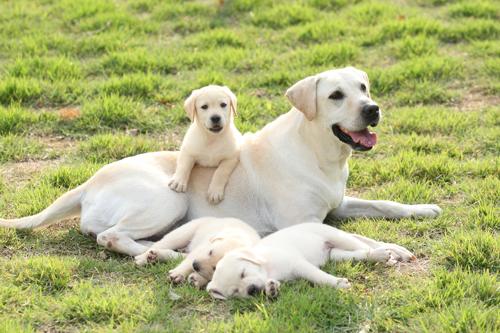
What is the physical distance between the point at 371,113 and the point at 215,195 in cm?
121

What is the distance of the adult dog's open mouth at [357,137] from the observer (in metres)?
5.56

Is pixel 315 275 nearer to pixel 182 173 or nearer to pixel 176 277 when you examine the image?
pixel 176 277

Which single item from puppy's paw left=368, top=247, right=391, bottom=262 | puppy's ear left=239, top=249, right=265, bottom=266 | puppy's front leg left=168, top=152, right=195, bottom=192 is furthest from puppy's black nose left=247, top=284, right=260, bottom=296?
puppy's front leg left=168, top=152, right=195, bottom=192

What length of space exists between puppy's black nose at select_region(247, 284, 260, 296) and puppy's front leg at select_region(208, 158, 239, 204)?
1314mm

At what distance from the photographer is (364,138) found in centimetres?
557

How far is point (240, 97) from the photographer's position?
830cm

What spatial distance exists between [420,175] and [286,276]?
2.26 meters

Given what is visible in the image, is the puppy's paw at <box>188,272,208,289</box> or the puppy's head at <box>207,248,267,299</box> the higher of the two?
the puppy's head at <box>207,248,267,299</box>

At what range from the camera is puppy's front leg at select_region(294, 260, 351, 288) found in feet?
15.7

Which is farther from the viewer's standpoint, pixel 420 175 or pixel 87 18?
pixel 87 18

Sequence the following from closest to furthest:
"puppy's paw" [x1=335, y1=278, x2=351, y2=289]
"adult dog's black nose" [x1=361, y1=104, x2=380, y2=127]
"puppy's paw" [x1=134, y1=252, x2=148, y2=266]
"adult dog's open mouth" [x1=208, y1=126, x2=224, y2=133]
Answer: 1. "puppy's paw" [x1=335, y1=278, x2=351, y2=289]
2. "puppy's paw" [x1=134, y1=252, x2=148, y2=266]
3. "adult dog's black nose" [x1=361, y1=104, x2=380, y2=127]
4. "adult dog's open mouth" [x1=208, y1=126, x2=224, y2=133]

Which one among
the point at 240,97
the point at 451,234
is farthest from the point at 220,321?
the point at 240,97

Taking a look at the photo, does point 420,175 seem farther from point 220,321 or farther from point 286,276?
point 220,321

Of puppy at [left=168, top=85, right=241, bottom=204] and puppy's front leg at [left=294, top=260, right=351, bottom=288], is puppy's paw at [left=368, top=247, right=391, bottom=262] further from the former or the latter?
puppy at [left=168, top=85, right=241, bottom=204]
